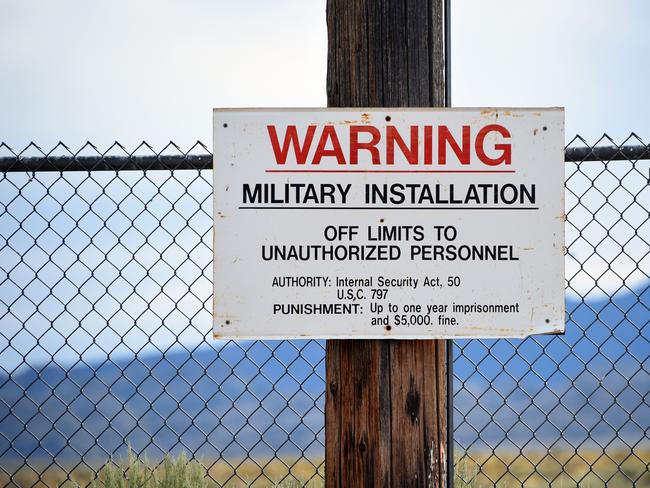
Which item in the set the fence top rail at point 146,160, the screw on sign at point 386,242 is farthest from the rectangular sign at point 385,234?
the fence top rail at point 146,160

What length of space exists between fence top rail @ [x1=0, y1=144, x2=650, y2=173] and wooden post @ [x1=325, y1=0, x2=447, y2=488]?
5.43 feet

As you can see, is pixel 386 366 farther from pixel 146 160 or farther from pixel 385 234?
pixel 146 160

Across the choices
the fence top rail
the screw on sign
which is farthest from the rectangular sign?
the fence top rail

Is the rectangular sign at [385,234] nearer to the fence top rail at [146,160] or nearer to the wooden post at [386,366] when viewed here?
the wooden post at [386,366]

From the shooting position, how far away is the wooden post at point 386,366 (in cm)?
251

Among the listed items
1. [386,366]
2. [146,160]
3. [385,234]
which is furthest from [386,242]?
[146,160]

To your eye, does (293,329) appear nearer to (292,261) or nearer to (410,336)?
(292,261)

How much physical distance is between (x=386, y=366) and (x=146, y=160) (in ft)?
7.11

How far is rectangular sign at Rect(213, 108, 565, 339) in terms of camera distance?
8.23 ft

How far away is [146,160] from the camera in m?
4.09

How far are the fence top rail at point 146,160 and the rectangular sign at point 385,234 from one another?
1.55 meters

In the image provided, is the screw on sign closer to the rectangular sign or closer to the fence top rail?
the rectangular sign

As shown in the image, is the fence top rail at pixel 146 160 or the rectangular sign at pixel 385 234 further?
the fence top rail at pixel 146 160

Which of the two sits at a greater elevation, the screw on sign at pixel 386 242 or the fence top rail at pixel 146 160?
the fence top rail at pixel 146 160
